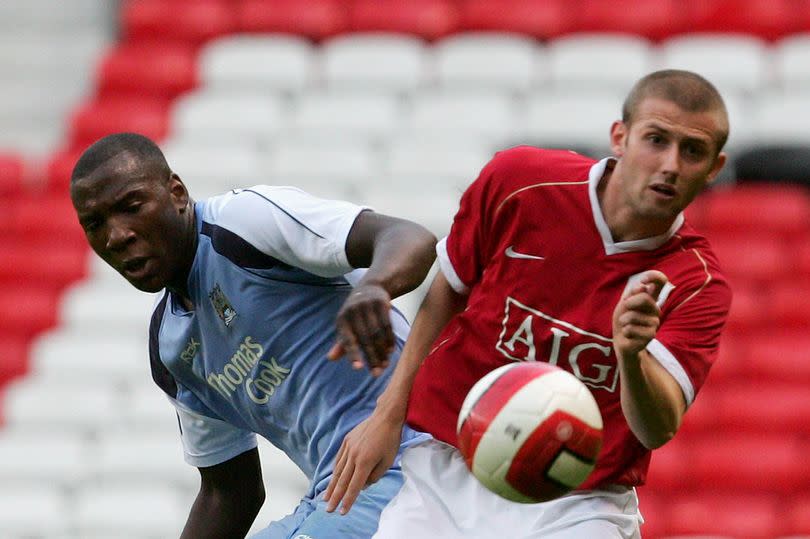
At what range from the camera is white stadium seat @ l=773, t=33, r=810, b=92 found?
32.5 ft

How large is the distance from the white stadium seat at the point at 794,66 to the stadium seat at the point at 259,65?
10.2ft

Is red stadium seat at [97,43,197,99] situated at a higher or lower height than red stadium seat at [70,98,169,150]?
higher

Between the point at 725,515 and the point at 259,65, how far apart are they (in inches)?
180

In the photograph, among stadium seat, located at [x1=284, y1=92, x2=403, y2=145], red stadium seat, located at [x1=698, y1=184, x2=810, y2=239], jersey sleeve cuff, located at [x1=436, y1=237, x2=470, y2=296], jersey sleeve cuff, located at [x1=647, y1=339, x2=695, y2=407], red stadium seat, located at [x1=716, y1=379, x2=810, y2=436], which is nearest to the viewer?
jersey sleeve cuff, located at [x1=647, y1=339, x2=695, y2=407]

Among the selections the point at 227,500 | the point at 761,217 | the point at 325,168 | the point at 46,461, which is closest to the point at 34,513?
the point at 46,461

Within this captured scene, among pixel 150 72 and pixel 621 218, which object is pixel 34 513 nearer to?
pixel 150 72

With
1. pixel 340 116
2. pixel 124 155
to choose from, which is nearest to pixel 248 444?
pixel 124 155

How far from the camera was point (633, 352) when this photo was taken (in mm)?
3236

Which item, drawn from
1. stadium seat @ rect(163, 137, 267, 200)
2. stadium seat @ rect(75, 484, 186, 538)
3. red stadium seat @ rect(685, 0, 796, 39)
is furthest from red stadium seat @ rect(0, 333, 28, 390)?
red stadium seat @ rect(685, 0, 796, 39)

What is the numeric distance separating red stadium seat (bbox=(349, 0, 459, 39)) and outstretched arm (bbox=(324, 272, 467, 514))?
729 cm

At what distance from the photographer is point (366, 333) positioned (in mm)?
3125

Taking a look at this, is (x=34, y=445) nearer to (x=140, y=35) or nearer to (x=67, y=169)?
(x=67, y=169)

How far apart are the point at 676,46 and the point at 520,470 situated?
724 cm

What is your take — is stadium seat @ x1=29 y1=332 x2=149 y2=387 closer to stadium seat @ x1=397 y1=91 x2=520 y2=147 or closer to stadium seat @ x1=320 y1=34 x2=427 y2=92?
stadium seat @ x1=397 y1=91 x2=520 y2=147
